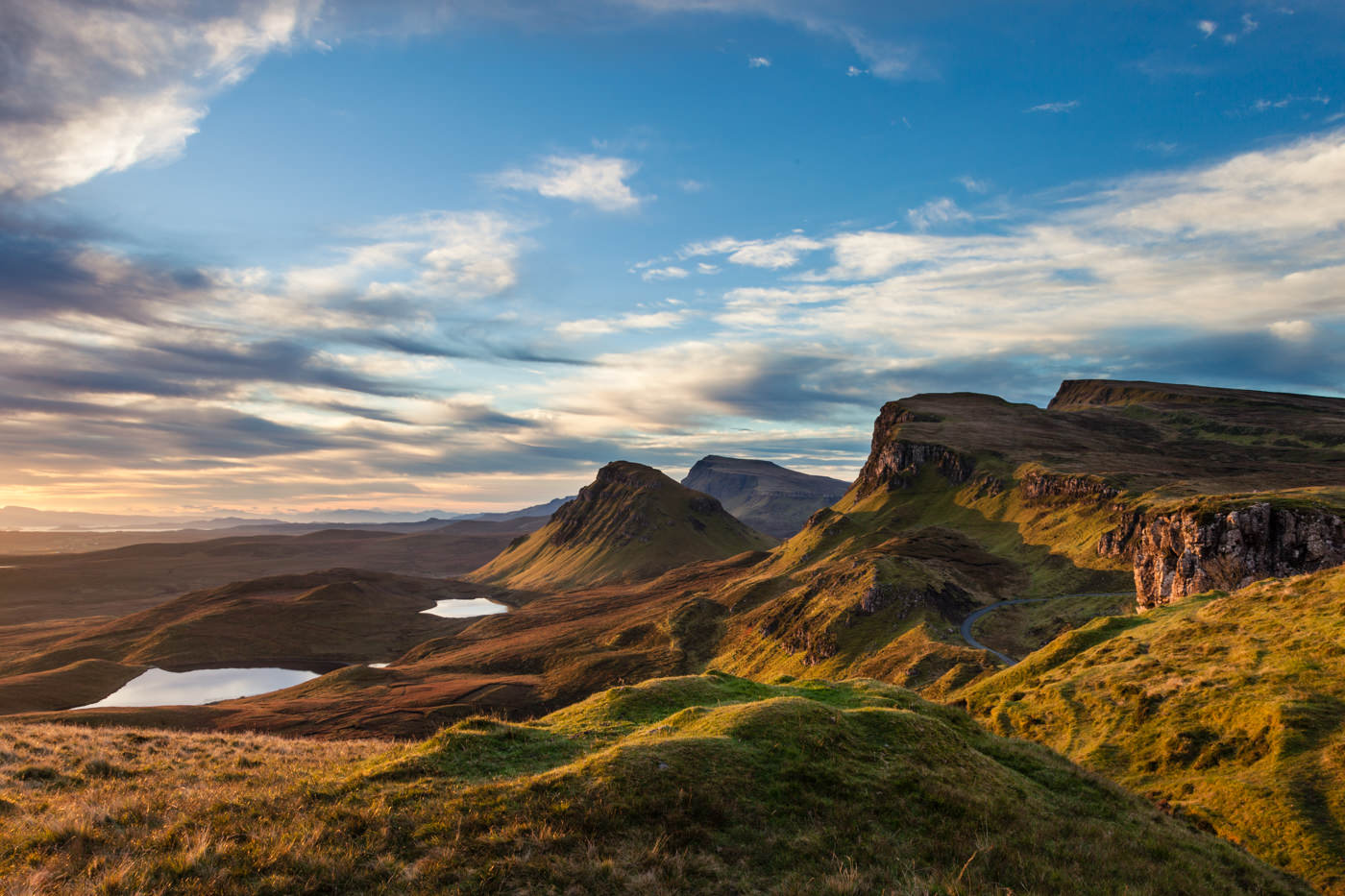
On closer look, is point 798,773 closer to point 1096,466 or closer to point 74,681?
point 74,681

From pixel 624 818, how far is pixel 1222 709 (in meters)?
33.0

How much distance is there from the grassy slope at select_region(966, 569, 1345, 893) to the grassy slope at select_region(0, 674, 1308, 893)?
510cm

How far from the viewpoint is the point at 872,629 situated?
103125mm

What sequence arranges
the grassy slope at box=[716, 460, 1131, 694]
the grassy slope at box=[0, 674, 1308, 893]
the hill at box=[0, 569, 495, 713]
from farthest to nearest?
the hill at box=[0, 569, 495, 713] → the grassy slope at box=[716, 460, 1131, 694] → the grassy slope at box=[0, 674, 1308, 893]

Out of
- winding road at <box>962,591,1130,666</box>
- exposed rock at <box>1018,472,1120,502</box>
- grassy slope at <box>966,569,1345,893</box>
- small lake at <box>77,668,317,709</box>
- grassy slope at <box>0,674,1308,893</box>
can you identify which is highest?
exposed rock at <box>1018,472,1120,502</box>

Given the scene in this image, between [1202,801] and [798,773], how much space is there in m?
20.8

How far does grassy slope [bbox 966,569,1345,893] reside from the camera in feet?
75.9

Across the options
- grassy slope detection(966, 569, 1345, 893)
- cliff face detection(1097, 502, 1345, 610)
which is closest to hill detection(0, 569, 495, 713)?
grassy slope detection(966, 569, 1345, 893)

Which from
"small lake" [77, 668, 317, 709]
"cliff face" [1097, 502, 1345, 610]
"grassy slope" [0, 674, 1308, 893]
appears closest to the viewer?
"grassy slope" [0, 674, 1308, 893]

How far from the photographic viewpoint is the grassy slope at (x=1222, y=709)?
75.9ft

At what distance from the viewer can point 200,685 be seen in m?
147

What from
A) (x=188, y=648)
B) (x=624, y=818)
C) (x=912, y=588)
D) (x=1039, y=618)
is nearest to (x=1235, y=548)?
(x=1039, y=618)

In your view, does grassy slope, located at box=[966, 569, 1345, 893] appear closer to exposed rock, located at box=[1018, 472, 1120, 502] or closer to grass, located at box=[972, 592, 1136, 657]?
grass, located at box=[972, 592, 1136, 657]

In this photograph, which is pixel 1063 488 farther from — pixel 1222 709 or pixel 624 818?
pixel 624 818
